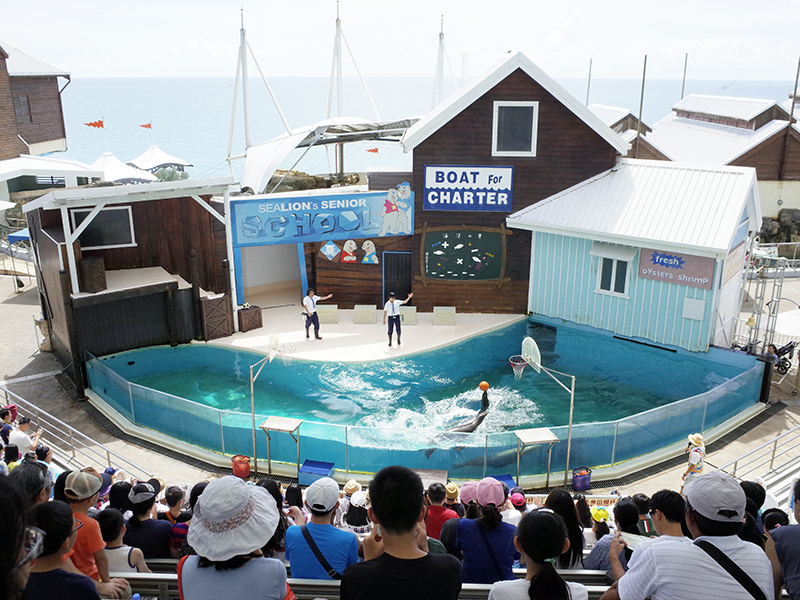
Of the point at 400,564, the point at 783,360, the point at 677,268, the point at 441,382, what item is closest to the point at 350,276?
the point at 441,382

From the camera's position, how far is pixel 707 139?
35.2 meters

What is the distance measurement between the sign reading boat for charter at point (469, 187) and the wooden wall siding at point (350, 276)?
1823 millimetres

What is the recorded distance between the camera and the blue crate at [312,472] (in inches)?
477

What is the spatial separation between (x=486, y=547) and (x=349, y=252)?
16.1 meters

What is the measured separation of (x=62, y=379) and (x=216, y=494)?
A: 14810mm

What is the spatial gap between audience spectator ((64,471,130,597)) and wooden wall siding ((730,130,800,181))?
31.5m

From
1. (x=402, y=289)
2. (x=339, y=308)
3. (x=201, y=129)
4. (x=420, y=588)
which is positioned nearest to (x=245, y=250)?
(x=339, y=308)

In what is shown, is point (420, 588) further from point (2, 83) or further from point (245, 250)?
point (2, 83)

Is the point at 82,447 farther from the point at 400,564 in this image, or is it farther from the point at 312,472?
the point at 400,564

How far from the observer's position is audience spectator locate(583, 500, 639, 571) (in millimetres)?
6121

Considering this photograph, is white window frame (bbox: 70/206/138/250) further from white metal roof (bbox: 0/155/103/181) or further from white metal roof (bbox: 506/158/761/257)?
white metal roof (bbox: 0/155/103/181)

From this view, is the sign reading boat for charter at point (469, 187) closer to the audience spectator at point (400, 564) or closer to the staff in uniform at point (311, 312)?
the staff in uniform at point (311, 312)

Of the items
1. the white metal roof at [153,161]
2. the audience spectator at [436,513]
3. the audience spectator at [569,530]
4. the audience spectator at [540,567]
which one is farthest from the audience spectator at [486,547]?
the white metal roof at [153,161]

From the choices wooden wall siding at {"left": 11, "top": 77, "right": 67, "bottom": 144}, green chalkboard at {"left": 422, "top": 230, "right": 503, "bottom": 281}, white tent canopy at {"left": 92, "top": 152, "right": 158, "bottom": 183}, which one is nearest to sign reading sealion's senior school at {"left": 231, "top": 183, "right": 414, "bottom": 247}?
green chalkboard at {"left": 422, "top": 230, "right": 503, "bottom": 281}
